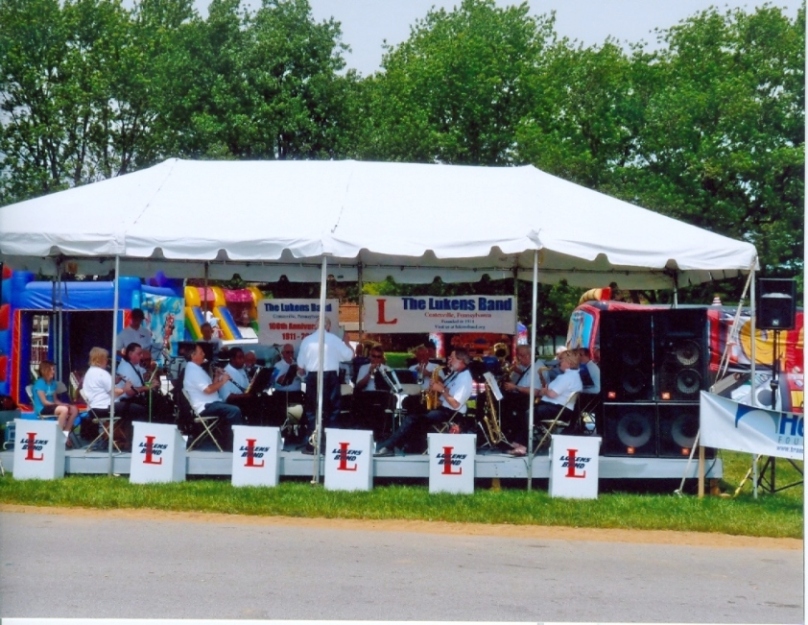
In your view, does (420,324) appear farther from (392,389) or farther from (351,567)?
(351,567)

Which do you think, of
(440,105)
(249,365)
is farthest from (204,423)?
(440,105)

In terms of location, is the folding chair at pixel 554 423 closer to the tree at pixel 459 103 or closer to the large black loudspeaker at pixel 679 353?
the large black loudspeaker at pixel 679 353

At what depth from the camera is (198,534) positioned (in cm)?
989

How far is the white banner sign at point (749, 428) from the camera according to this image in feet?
37.0

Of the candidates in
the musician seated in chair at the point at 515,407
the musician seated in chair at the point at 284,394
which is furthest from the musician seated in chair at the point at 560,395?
the musician seated in chair at the point at 284,394

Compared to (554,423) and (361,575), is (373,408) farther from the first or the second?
(361,575)

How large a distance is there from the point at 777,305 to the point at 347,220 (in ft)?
15.3

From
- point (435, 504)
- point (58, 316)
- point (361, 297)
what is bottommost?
point (435, 504)

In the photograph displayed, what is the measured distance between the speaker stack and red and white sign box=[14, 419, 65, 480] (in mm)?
6014

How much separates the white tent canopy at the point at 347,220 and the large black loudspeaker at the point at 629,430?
1604mm

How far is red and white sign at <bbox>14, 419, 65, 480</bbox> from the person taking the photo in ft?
40.2

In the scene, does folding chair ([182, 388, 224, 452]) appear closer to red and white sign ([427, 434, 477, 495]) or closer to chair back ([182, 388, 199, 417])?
chair back ([182, 388, 199, 417])

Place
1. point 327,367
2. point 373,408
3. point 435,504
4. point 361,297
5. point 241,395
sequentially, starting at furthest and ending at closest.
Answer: point 361,297, point 241,395, point 373,408, point 327,367, point 435,504

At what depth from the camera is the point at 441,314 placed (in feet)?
53.2
